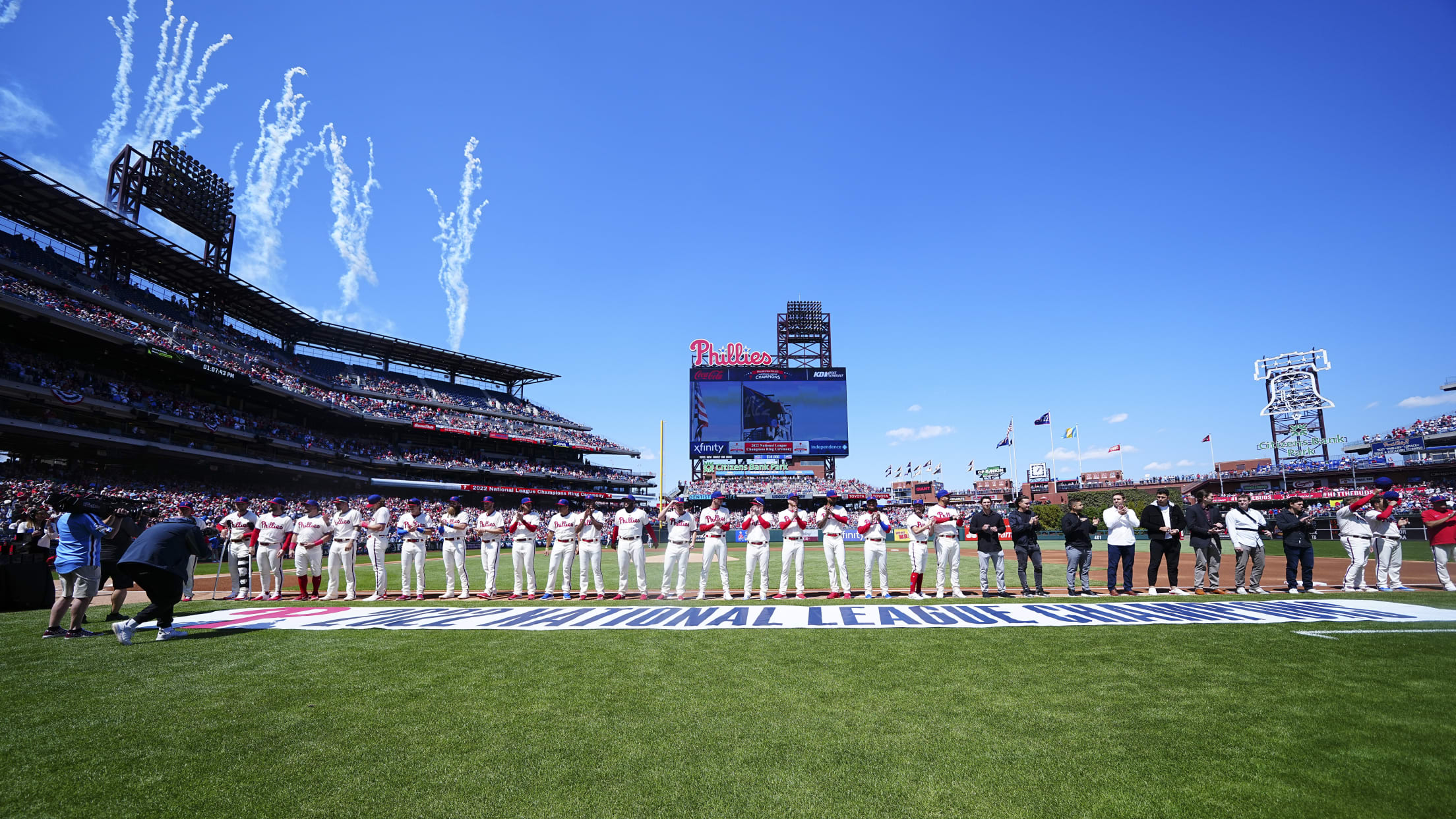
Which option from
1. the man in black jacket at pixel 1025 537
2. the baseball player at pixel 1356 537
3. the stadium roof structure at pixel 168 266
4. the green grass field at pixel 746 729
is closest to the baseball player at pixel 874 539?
the man in black jacket at pixel 1025 537

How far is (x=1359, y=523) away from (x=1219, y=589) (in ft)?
9.35

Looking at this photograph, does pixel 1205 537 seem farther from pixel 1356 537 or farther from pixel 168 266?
pixel 168 266

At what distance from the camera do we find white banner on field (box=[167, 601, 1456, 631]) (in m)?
8.41

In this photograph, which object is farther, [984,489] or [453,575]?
[984,489]

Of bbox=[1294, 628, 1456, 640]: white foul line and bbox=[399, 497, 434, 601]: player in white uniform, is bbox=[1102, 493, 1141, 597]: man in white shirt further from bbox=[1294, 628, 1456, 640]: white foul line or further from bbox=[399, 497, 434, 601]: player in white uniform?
bbox=[399, 497, 434, 601]: player in white uniform

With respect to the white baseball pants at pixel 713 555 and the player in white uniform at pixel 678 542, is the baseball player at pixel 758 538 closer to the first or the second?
the white baseball pants at pixel 713 555

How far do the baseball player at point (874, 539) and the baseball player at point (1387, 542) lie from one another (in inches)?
345

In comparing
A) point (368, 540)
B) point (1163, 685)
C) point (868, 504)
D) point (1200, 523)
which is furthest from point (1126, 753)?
point (368, 540)

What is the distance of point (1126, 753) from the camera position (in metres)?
3.85

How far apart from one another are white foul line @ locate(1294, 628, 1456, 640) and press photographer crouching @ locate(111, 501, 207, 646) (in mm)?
12664

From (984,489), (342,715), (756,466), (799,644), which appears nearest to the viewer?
(342,715)

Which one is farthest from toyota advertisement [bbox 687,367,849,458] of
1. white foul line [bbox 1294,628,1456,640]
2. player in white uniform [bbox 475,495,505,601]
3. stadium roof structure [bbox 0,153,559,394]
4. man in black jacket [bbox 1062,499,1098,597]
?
white foul line [bbox 1294,628,1456,640]

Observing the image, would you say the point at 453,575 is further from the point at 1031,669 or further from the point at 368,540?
the point at 1031,669

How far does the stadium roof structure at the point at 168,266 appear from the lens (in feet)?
96.6
